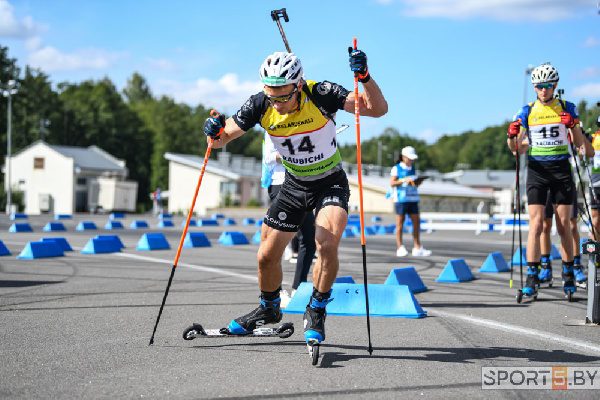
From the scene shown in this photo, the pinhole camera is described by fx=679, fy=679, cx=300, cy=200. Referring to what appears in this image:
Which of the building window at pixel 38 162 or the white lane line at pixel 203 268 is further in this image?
the building window at pixel 38 162

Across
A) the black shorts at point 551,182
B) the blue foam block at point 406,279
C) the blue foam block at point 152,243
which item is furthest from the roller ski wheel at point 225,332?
the blue foam block at point 152,243

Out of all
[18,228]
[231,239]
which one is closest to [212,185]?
[18,228]

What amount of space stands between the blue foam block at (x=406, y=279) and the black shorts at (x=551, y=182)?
183 centimetres

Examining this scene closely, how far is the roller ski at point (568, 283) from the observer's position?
8469 mm

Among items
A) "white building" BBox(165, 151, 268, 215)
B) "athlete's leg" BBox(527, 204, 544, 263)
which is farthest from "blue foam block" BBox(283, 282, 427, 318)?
"white building" BBox(165, 151, 268, 215)

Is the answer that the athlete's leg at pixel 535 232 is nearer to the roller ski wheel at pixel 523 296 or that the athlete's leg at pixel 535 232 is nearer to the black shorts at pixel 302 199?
the roller ski wheel at pixel 523 296

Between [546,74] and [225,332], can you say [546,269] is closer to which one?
[546,74]

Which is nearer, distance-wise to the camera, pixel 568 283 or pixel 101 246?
pixel 568 283

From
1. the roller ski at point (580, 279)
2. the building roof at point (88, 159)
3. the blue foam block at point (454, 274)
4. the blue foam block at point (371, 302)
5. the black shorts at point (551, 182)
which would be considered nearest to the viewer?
the blue foam block at point (371, 302)

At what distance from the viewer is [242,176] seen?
227 ft

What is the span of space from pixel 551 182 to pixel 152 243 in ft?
34.8

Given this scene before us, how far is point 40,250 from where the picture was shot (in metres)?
13.9

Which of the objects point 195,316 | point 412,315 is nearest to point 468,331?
point 412,315

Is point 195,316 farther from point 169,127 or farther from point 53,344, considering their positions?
point 169,127
